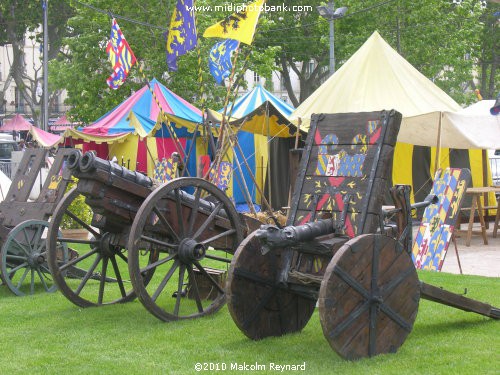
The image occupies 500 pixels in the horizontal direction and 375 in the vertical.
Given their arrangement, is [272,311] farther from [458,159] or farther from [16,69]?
[16,69]

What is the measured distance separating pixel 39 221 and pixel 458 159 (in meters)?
11.4

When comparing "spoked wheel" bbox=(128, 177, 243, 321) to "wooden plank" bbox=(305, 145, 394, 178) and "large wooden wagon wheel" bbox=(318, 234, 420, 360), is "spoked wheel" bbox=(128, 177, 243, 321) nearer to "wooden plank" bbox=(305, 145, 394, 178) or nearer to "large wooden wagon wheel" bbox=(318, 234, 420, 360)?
"wooden plank" bbox=(305, 145, 394, 178)

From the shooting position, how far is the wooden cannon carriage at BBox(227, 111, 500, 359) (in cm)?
567

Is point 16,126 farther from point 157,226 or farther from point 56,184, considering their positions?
point 157,226

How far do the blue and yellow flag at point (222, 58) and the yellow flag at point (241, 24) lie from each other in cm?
77

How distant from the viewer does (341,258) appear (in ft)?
18.3

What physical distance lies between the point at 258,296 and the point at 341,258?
106cm

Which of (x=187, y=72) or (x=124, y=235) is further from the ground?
(x=187, y=72)

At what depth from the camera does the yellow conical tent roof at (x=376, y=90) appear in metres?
14.1

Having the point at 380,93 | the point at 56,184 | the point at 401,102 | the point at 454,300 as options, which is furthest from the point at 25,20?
the point at 454,300

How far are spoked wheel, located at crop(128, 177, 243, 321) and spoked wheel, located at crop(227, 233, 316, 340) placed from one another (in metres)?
1.12

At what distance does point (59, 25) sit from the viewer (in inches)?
1527

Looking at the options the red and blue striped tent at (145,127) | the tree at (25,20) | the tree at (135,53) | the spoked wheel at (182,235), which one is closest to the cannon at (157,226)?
the spoked wheel at (182,235)

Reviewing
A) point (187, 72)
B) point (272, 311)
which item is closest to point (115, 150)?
point (187, 72)
